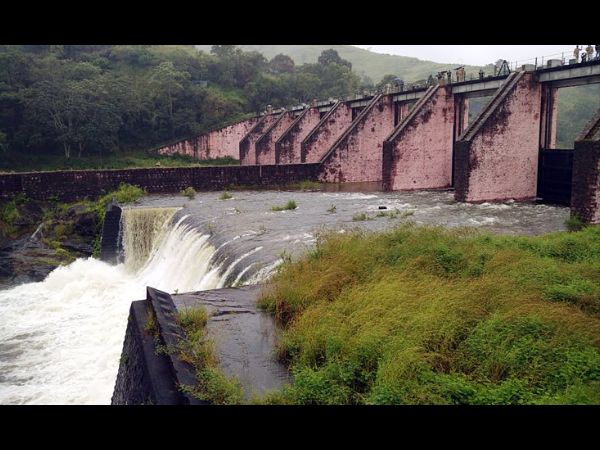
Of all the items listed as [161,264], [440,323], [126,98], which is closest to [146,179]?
[161,264]

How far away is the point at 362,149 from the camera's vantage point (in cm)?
2594

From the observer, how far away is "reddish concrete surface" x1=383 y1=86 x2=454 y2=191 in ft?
72.3

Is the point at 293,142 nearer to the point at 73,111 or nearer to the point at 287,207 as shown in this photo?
the point at 73,111

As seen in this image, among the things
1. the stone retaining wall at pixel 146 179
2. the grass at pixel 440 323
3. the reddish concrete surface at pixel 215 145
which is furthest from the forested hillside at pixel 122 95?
the grass at pixel 440 323

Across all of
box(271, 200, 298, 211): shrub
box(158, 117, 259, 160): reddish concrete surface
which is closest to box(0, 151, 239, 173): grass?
box(158, 117, 259, 160): reddish concrete surface

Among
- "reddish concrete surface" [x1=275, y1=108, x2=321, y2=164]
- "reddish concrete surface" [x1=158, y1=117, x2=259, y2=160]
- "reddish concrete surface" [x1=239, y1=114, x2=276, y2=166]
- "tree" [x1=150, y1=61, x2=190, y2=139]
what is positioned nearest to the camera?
"reddish concrete surface" [x1=275, y1=108, x2=321, y2=164]

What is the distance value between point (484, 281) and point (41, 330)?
350 inches

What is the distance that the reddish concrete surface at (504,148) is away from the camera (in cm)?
1752

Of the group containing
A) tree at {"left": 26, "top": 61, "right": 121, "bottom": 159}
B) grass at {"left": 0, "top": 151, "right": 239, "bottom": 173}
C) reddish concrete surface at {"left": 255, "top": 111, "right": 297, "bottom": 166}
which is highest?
tree at {"left": 26, "top": 61, "right": 121, "bottom": 159}

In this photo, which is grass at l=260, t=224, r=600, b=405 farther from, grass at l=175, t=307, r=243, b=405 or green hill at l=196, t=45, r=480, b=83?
green hill at l=196, t=45, r=480, b=83

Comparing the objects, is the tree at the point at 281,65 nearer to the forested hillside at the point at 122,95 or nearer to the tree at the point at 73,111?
the forested hillside at the point at 122,95

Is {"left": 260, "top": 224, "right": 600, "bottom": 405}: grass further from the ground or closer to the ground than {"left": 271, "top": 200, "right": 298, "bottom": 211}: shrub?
closer to the ground

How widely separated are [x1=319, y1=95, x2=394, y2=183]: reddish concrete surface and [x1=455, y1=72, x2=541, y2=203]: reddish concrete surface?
7927mm

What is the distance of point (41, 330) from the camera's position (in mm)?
10984
